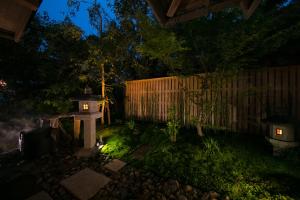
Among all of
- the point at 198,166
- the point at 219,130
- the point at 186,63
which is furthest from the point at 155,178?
the point at 186,63

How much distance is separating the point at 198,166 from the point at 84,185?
9.07 feet

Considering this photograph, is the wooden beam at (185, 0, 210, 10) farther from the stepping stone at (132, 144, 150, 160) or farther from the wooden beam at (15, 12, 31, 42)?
the stepping stone at (132, 144, 150, 160)

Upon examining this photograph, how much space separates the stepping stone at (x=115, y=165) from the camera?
458 centimetres

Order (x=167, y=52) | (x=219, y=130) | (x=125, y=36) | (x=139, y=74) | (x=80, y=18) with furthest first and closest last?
1. (x=80, y=18)
2. (x=139, y=74)
3. (x=125, y=36)
4. (x=219, y=130)
5. (x=167, y=52)

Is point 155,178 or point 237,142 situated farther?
point 237,142

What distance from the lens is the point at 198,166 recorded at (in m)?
4.06

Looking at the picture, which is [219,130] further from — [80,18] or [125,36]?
[80,18]

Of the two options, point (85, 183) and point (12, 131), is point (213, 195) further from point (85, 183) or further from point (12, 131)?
point (12, 131)

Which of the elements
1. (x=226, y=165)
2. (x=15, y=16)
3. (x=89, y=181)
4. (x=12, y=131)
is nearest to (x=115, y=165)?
(x=89, y=181)

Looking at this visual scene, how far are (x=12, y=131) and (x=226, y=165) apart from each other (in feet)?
30.0

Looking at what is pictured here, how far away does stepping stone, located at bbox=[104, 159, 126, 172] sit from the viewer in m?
4.58

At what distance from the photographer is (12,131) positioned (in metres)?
7.77

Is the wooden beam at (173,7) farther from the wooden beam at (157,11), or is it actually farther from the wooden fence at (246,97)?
the wooden fence at (246,97)


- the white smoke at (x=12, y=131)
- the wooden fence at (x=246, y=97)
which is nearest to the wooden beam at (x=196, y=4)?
the wooden fence at (x=246, y=97)
